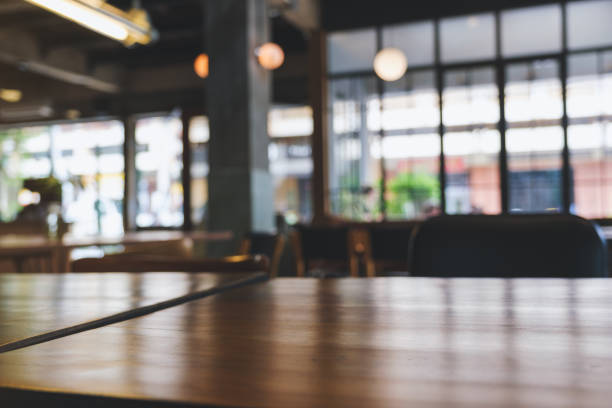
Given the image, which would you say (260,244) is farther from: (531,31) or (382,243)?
(531,31)

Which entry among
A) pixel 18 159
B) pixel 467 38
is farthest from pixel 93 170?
pixel 467 38

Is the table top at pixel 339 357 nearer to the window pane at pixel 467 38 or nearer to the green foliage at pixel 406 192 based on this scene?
the window pane at pixel 467 38

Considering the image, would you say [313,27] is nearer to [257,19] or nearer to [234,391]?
[257,19]

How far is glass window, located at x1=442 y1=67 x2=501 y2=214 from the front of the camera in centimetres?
750

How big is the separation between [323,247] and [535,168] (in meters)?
5.04

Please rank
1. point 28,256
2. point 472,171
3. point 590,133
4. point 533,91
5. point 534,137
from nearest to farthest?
point 28,256 → point 590,133 → point 534,137 → point 533,91 → point 472,171

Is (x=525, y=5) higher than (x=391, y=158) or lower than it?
higher

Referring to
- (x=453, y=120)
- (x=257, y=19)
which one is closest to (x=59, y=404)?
(x=257, y=19)

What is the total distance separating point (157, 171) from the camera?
440 inches

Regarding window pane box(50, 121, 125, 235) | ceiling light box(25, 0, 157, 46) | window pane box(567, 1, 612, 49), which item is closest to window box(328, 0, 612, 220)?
window pane box(567, 1, 612, 49)

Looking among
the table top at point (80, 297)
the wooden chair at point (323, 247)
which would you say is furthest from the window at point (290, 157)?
the table top at point (80, 297)

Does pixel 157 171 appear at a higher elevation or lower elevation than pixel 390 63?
lower

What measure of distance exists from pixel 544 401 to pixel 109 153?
11.9 meters

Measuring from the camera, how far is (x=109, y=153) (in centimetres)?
1139
